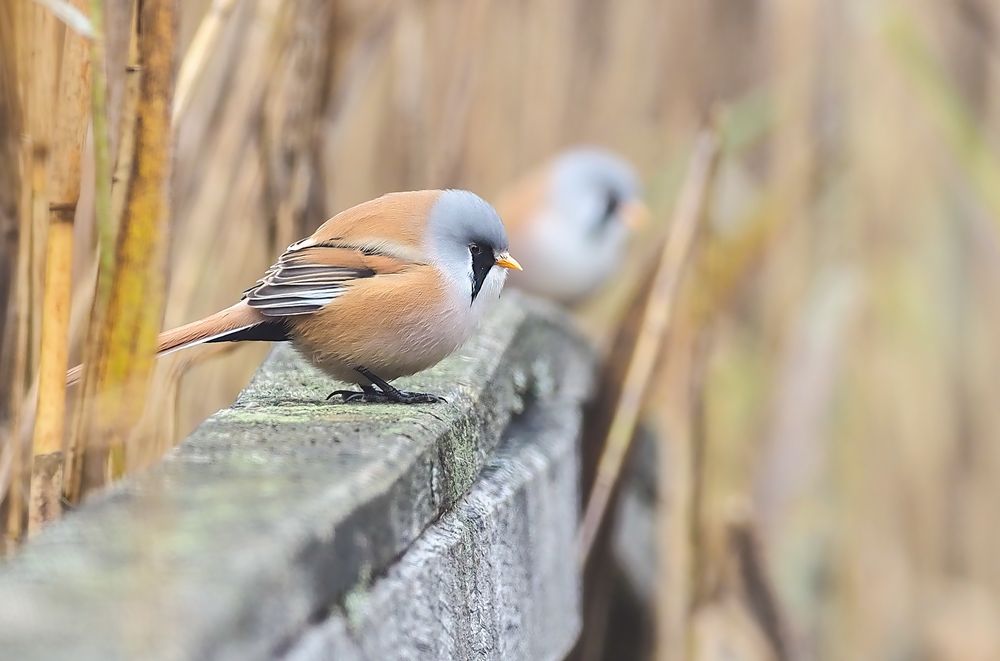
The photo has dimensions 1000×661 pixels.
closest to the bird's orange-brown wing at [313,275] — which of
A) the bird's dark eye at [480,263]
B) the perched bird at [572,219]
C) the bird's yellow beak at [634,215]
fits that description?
the bird's dark eye at [480,263]

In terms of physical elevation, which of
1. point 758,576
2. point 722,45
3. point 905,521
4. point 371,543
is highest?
point 722,45

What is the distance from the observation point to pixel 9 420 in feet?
5.71

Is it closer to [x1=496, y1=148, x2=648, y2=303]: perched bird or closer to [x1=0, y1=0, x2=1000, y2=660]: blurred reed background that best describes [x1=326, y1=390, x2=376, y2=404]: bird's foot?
[x1=0, y1=0, x2=1000, y2=660]: blurred reed background

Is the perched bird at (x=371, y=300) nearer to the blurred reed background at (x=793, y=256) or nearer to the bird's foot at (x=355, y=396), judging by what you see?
the bird's foot at (x=355, y=396)

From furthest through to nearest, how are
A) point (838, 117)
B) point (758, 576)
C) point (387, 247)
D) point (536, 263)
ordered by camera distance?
point (536, 263), point (838, 117), point (758, 576), point (387, 247)

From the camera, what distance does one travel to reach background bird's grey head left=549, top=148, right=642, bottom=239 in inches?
185

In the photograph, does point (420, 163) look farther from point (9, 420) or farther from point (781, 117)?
point (9, 420)

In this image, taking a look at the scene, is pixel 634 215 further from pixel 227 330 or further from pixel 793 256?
pixel 227 330

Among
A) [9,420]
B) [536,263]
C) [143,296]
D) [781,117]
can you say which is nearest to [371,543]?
[143,296]

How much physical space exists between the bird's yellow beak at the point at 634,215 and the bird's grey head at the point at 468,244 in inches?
112

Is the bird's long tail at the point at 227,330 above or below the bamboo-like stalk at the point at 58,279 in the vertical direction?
below

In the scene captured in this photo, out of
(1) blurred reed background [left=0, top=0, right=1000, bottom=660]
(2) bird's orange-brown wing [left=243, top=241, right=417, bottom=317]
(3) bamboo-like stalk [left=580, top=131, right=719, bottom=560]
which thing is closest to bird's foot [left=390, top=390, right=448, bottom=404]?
(2) bird's orange-brown wing [left=243, top=241, right=417, bottom=317]

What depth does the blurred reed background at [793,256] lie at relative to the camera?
3.06 meters

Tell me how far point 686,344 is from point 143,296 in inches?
73.5
